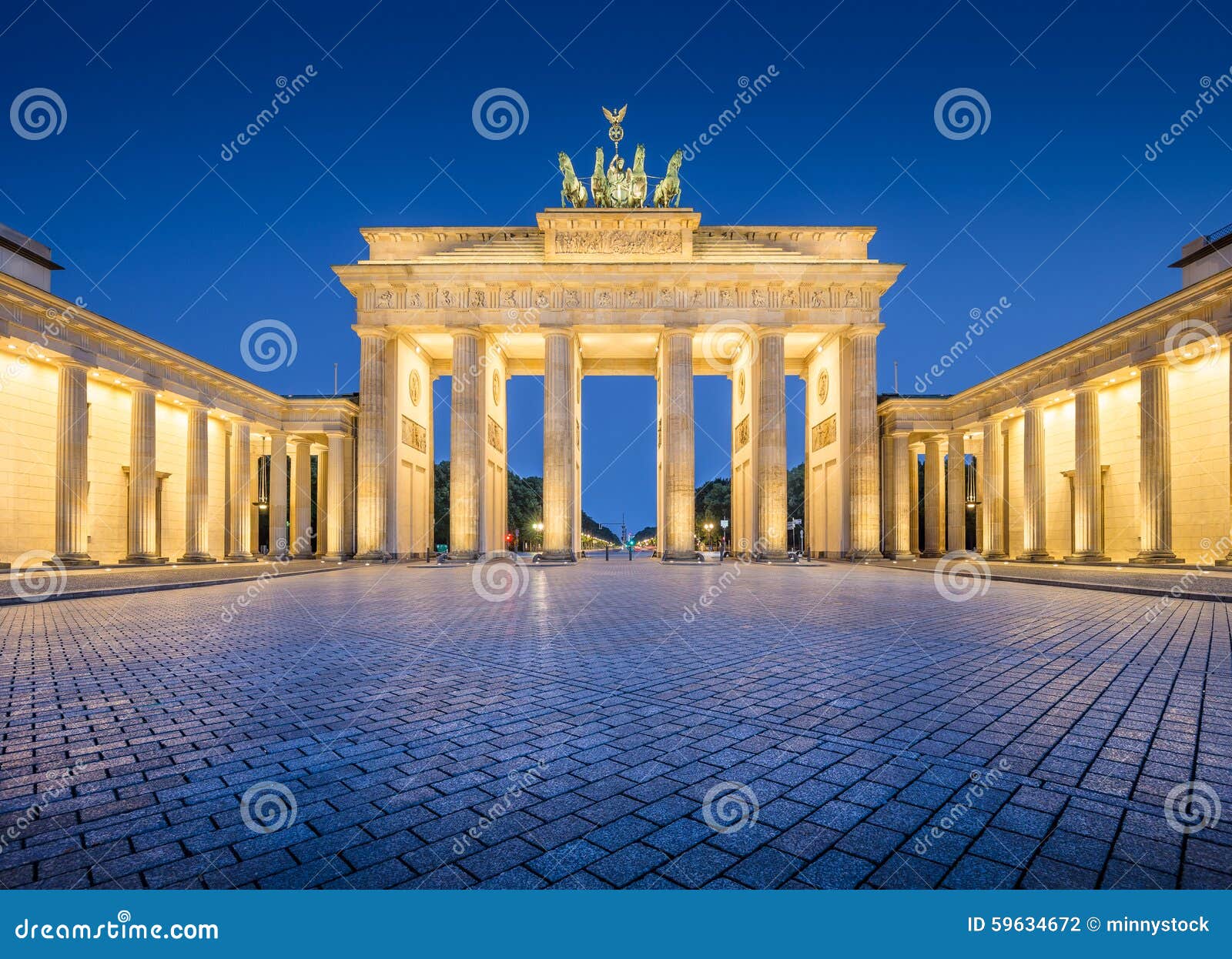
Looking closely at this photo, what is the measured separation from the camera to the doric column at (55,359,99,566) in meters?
22.8

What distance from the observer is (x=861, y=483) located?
32281 millimetres

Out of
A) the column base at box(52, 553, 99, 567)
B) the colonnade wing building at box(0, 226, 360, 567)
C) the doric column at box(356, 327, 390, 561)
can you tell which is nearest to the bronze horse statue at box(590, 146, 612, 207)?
the doric column at box(356, 327, 390, 561)

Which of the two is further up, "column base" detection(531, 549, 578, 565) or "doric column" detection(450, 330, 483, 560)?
"doric column" detection(450, 330, 483, 560)

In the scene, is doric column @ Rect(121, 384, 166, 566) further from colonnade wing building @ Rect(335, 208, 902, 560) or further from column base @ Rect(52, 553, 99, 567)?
colonnade wing building @ Rect(335, 208, 902, 560)

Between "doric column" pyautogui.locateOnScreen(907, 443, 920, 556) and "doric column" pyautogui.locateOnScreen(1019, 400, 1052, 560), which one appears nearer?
"doric column" pyautogui.locateOnScreen(1019, 400, 1052, 560)

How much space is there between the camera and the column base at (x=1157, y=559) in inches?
911

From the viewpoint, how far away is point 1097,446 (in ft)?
93.8

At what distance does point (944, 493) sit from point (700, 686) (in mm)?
42452

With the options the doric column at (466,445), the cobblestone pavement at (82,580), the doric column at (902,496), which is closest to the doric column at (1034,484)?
the doric column at (902,496)

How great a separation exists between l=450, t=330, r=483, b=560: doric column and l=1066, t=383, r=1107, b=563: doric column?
2578 centimetres

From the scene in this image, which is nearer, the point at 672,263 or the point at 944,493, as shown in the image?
the point at 672,263

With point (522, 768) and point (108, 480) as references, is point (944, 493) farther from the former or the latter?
point (108, 480)

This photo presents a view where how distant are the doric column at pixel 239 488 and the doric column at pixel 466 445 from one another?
1313 centimetres

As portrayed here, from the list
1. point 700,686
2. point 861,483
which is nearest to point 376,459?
point 861,483
